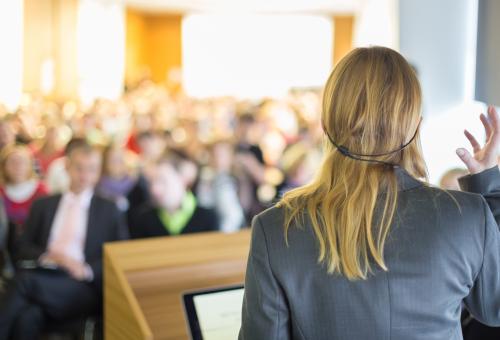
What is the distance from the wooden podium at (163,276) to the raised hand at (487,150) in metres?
0.89

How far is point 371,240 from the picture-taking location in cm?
95

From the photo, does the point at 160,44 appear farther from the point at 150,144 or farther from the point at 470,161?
the point at 470,161

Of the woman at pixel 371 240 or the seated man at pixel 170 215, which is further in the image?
the seated man at pixel 170 215

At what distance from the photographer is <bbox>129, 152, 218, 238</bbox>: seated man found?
3.48 m

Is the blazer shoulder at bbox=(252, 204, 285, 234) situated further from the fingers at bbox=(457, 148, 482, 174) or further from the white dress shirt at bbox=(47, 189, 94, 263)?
the white dress shirt at bbox=(47, 189, 94, 263)

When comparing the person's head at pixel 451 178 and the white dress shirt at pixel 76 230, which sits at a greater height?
the person's head at pixel 451 178

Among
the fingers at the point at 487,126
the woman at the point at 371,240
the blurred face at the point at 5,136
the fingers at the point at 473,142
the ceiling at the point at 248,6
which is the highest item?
the ceiling at the point at 248,6

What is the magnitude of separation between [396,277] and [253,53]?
59.4ft

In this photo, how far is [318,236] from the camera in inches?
38.0

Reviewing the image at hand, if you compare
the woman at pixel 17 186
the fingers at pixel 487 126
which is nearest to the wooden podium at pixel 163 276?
the fingers at pixel 487 126

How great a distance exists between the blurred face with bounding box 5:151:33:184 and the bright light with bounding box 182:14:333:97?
1460 centimetres

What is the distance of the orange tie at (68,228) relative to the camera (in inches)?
131

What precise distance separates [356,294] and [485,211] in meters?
0.27

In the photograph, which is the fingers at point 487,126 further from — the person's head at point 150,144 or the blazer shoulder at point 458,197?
the person's head at point 150,144
